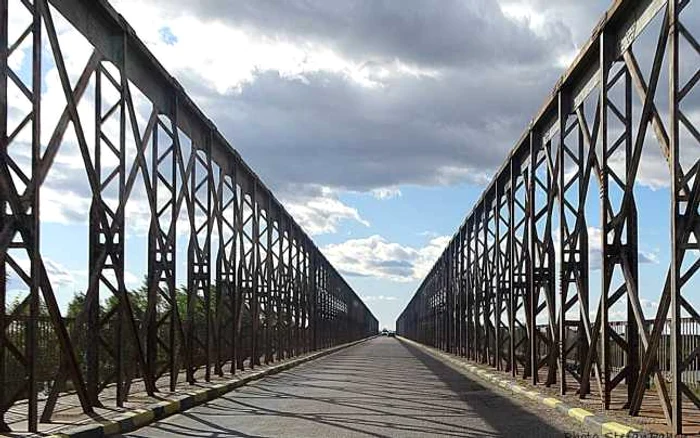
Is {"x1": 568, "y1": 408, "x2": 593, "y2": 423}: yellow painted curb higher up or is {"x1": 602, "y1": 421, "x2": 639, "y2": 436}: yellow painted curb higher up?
{"x1": 568, "y1": 408, "x2": 593, "y2": 423}: yellow painted curb

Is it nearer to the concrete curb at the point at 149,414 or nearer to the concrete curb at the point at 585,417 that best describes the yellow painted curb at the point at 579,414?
the concrete curb at the point at 585,417

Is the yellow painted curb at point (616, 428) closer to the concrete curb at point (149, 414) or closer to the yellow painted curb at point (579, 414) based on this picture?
the yellow painted curb at point (579, 414)

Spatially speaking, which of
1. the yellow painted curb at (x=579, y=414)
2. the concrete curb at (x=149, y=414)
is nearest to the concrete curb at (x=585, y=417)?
the yellow painted curb at (x=579, y=414)

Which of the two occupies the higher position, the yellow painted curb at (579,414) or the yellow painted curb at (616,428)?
the yellow painted curb at (579,414)

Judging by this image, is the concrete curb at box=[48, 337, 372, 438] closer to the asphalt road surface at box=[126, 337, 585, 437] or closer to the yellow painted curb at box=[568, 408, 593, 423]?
the asphalt road surface at box=[126, 337, 585, 437]

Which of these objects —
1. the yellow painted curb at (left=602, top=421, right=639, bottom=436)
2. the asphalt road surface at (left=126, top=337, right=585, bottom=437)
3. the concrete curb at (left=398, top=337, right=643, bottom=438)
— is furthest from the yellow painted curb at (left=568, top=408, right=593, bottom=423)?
the yellow painted curb at (left=602, top=421, right=639, bottom=436)

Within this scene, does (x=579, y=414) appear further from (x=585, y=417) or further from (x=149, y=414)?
(x=149, y=414)

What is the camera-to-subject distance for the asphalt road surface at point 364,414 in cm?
1310

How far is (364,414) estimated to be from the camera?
50.9ft

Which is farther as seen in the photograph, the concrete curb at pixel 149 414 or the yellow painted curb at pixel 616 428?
the concrete curb at pixel 149 414

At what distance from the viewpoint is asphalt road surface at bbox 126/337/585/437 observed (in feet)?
43.0

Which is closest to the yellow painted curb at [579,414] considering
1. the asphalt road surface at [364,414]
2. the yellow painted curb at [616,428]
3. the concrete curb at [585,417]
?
the concrete curb at [585,417]

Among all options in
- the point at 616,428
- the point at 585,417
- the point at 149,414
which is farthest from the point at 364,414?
the point at 616,428

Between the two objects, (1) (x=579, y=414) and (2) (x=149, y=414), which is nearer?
(1) (x=579, y=414)
